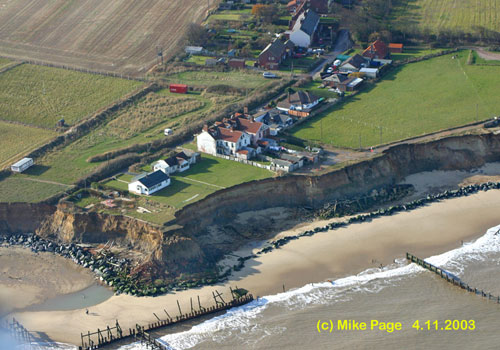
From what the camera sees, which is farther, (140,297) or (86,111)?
(86,111)

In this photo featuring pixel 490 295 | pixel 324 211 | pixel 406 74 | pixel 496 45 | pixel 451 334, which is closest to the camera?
pixel 451 334

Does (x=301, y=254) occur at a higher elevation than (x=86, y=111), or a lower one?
lower

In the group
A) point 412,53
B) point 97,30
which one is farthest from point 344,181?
point 97,30

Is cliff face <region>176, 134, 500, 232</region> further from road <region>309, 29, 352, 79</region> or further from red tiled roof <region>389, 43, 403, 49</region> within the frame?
red tiled roof <region>389, 43, 403, 49</region>

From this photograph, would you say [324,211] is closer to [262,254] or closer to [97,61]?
[262,254]

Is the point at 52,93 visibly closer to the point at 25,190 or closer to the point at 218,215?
the point at 25,190

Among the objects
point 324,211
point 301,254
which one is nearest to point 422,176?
point 324,211
